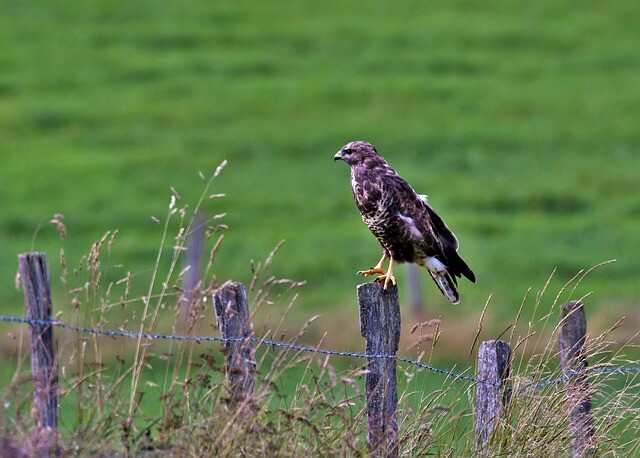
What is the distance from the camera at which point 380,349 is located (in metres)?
5.41

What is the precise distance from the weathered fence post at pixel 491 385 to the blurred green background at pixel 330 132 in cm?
698

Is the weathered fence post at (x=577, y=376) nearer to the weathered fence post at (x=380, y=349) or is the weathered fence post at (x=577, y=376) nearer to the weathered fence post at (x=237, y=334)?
the weathered fence post at (x=380, y=349)

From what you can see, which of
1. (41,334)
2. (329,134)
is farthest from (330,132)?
(41,334)

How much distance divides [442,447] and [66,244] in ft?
45.8

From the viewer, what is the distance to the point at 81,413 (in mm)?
4629

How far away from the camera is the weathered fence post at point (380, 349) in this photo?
5227 mm

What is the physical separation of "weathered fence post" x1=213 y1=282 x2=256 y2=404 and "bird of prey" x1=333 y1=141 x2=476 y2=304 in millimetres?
1356

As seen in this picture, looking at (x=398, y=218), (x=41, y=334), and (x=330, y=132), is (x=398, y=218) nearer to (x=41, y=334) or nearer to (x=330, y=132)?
(x=41, y=334)

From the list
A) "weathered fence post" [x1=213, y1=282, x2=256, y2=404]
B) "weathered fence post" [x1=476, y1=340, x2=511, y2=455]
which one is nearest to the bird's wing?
"weathered fence post" [x1=476, y1=340, x2=511, y2=455]

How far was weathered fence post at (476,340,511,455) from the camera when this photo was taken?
5438 millimetres

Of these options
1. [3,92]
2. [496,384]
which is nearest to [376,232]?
[496,384]

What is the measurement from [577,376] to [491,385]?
15.8 inches

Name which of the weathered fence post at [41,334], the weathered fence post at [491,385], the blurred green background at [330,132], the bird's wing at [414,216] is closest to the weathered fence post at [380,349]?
the weathered fence post at [491,385]

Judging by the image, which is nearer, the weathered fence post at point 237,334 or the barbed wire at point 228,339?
the barbed wire at point 228,339
